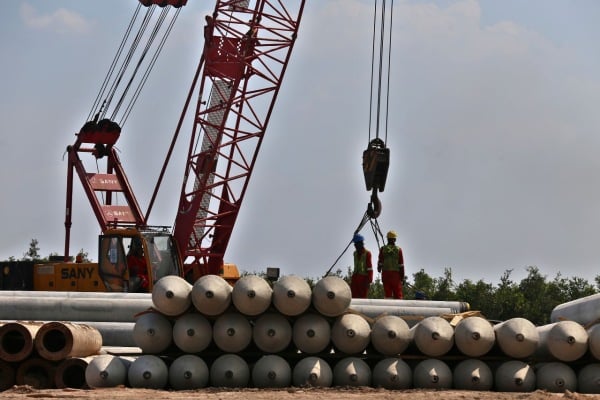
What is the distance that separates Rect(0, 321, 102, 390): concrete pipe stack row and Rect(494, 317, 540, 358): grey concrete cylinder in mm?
5784

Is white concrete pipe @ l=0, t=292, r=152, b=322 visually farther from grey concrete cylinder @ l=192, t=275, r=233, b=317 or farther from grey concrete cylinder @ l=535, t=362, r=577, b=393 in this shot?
grey concrete cylinder @ l=535, t=362, r=577, b=393

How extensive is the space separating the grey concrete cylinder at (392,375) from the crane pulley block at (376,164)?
8.17m

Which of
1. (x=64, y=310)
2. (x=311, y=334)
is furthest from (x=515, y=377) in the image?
(x=64, y=310)

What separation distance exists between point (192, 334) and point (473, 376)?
12.6ft

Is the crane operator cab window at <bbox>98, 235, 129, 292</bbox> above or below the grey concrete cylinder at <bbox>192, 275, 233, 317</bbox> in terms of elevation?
above

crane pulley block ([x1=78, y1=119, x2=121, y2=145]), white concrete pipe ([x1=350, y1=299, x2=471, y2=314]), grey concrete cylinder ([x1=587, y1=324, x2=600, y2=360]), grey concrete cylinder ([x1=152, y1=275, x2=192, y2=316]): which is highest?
crane pulley block ([x1=78, y1=119, x2=121, y2=145])

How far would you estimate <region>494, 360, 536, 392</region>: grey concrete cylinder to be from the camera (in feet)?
50.4

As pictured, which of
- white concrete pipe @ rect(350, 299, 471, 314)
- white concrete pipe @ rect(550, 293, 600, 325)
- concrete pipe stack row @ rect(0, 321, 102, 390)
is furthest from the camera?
white concrete pipe @ rect(350, 299, 471, 314)

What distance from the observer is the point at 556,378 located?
1531 cm

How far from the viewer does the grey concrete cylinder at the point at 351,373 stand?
15.6 m

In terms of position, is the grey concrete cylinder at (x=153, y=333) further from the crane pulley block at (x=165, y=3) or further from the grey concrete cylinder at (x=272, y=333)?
the crane pulley block at (x=165, y=3)

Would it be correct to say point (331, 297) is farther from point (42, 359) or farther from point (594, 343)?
point (42, 359)

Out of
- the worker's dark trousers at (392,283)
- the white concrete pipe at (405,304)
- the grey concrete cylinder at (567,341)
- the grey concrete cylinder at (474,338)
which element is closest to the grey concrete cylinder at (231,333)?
the grey concrete cylinder at (474,338)

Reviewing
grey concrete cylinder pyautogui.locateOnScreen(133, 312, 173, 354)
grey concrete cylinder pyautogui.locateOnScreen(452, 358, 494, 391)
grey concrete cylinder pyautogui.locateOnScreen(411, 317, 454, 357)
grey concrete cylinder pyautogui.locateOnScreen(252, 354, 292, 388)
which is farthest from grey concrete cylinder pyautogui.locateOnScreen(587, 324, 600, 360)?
grey concrete cylinder pyautogui.locateOnScreen(133, 312, 173, 354)
